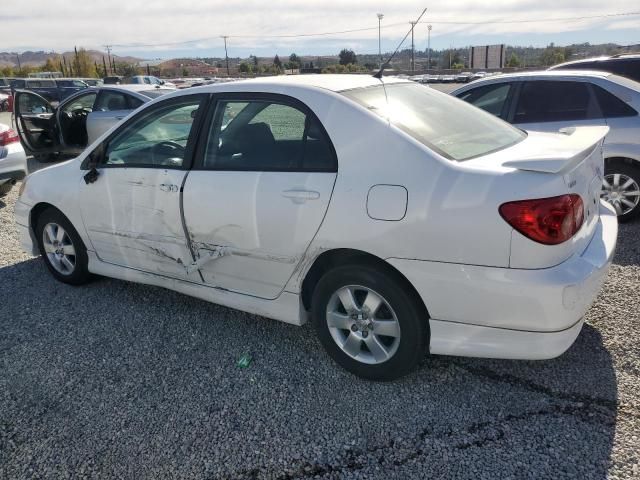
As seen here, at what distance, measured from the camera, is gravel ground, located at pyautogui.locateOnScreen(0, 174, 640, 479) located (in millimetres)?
2395

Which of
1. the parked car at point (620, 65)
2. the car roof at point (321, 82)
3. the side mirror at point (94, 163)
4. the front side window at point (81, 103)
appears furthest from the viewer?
the front side window at point (81, 103)

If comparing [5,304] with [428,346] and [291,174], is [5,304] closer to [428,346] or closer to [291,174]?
[291,174]

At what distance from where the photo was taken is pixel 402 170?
2.56 meters

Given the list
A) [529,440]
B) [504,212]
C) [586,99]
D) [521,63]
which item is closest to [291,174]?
[504,212]

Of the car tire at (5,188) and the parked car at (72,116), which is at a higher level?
the parked car at (72,116)

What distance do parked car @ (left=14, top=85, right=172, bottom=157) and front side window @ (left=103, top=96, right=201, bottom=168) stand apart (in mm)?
5693

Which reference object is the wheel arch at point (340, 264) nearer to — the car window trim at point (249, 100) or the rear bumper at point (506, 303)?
Result: the rear bumper at point (506, 303)

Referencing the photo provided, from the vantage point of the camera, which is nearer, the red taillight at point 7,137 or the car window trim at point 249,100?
the car window trim at point 249,100

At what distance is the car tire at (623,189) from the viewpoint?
17.2 feet

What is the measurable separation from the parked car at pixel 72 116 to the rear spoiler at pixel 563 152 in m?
7.53

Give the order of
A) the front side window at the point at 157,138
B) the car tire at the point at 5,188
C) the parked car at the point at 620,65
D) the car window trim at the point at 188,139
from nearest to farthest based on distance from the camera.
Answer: the car window trim at the point at 188,139
the front side window at the point at 157,138
the parked car at the point at 620,65
the car tire at the point at 5,188

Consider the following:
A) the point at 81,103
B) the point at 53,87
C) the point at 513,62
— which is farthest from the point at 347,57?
the point at 81,103

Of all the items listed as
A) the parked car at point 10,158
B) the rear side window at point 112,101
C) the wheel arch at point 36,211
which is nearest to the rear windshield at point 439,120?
the wheel arch at point 36,211

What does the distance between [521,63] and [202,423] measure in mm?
79947
